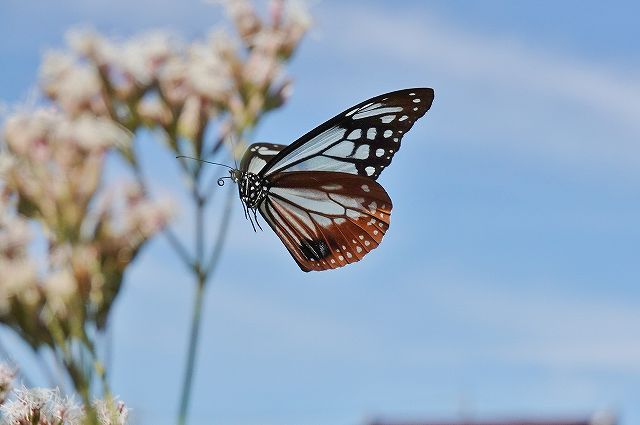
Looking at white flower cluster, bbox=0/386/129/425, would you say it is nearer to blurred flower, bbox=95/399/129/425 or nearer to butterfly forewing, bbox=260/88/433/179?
blurred flower, bbox=95/399/129/425

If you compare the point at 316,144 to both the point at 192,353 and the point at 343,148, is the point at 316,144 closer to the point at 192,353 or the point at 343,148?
the point at 343,148

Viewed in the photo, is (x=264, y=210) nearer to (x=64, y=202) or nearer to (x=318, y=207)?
(x=318, y=207)

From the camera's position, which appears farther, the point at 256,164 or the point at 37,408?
the point at 256,164

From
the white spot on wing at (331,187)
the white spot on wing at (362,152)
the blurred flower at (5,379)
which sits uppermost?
the white spot on wing at (362,152)

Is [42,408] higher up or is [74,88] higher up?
[74,88]

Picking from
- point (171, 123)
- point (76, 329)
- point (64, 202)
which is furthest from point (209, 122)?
point (76, 329)

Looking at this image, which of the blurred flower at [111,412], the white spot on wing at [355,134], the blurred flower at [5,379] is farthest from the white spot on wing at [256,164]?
the blurred flower at [5,379]

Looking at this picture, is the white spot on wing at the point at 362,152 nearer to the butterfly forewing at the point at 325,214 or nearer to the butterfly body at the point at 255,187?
the butterfly forewing at the point at 325,214

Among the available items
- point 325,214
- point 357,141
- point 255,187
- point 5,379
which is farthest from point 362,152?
point 5,379
